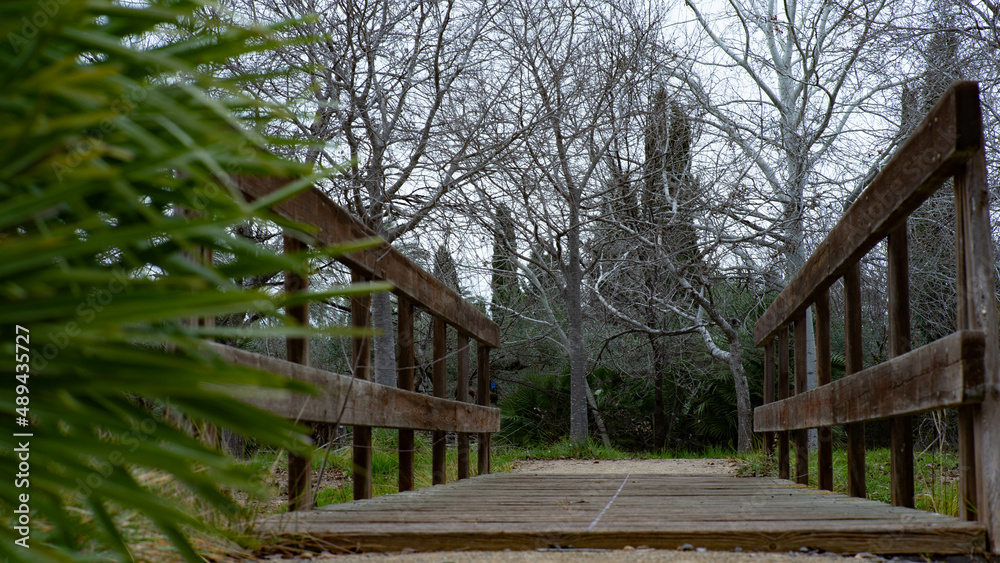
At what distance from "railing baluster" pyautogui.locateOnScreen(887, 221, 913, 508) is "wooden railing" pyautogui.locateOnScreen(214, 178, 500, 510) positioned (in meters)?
1.63

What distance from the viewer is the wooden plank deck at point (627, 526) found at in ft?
5.98

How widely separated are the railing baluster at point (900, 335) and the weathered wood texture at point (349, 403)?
1.66m

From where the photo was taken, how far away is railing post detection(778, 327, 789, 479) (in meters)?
4.45

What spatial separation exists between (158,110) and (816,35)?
10060 millimetres

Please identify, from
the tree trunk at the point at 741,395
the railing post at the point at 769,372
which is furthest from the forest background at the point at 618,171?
the railing post at the point at 769,372

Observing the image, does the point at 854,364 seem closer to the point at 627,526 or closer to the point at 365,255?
the point at 627,526

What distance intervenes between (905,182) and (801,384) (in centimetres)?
192

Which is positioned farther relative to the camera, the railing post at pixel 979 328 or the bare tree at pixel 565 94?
the bare tree at pixel 565 94

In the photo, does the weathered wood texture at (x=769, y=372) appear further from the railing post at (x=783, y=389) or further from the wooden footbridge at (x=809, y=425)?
the wooden footbridge at (x=809, y=425)

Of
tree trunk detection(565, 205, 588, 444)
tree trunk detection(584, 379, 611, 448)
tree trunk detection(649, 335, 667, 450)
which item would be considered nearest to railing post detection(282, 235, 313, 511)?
tree trunk detection(565, 205, 588, 444)

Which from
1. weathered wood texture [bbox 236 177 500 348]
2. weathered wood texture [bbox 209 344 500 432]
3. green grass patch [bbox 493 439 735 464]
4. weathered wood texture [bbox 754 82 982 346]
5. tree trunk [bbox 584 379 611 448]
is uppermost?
weathered wood texture [bbox 754 82 982 346]

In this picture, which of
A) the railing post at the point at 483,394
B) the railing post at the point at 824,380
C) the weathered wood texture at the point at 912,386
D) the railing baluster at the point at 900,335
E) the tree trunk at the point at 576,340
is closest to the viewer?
the weathered wood texture at the point at 912,386

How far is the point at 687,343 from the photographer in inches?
467

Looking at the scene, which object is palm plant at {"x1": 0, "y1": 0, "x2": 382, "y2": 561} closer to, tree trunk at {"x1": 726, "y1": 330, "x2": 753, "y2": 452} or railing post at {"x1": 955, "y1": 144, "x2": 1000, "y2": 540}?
railing post at {"x1": 955, "y1": 144, "x2": 1000, "y2": 540}
